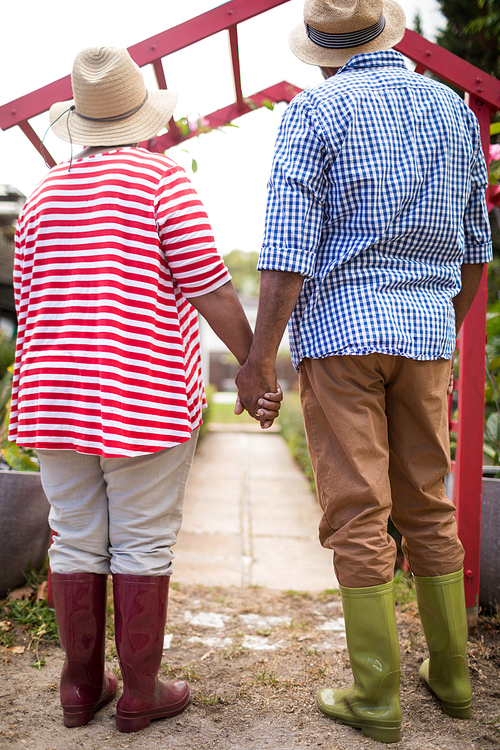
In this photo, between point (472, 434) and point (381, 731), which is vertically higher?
point (472, 434)

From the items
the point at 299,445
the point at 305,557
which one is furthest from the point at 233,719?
the point at 299,445

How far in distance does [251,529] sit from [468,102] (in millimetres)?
2921

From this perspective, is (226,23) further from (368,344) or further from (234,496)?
(234,496)

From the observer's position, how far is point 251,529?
4062 mm

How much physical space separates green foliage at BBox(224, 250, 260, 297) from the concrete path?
120 feet

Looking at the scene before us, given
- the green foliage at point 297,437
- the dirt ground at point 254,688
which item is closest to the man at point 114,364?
the dirt ground at point 254,688

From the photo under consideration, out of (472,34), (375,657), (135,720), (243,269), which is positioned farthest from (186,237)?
(243,269)

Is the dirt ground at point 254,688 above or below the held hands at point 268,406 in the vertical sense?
below

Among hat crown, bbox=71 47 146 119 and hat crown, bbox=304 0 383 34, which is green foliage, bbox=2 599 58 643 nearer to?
hat crown, bbox=71 47 146 119

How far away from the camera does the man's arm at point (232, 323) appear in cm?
159

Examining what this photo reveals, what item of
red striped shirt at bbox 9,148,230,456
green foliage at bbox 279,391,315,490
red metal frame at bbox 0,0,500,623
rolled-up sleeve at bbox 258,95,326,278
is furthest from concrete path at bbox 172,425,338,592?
rolled-up sleeve at bbox 258,95,326,278

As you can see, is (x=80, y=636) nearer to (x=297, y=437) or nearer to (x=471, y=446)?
(x=471, y=446)

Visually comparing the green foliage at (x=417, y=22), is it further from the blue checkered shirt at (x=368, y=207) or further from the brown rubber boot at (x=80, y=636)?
the brown rubber boot at (x=80, y=636)

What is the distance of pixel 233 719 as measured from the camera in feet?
5.60
